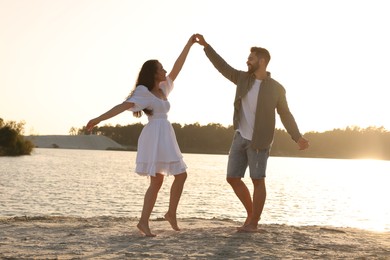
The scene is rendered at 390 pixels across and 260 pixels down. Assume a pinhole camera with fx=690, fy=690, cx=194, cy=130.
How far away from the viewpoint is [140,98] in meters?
7.83

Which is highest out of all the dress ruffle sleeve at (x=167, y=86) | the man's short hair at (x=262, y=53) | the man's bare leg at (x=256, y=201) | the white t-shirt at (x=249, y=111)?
the man's short hair at (x=262, y=53)

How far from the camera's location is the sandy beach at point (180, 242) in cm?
687

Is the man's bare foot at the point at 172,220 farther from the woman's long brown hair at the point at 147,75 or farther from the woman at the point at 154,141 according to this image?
the woman's long brown hair at the point at 147,75

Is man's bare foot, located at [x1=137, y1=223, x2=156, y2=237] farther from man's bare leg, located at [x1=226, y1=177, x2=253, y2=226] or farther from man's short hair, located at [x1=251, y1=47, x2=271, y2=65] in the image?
man's short hair, located at [x1=251, y1=47, x2=271, y2=65]

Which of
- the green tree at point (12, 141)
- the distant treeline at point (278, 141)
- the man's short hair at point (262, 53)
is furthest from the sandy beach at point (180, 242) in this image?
the distant treeline at point (278, 141)

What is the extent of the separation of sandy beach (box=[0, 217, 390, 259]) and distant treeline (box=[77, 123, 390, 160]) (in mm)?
121352

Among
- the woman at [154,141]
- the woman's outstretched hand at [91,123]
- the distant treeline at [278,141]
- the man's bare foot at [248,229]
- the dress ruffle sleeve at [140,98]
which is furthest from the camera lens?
the distant treeline at [278,141]

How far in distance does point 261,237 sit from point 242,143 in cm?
115

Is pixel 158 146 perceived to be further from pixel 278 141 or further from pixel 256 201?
pixel 278 141

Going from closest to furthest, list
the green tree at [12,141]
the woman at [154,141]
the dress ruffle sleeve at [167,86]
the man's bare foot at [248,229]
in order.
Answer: the woman at [154,141] → the dress ruffle sleeve at [167,86] → the man's bare foot at [248,229] → the green tree at [12,141]

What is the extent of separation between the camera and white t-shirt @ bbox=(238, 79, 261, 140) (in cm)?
826

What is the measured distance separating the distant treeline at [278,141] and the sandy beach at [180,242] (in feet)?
398

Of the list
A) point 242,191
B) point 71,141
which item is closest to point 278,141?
point 71,141

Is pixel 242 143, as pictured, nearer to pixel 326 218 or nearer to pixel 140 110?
pixel 140 110
